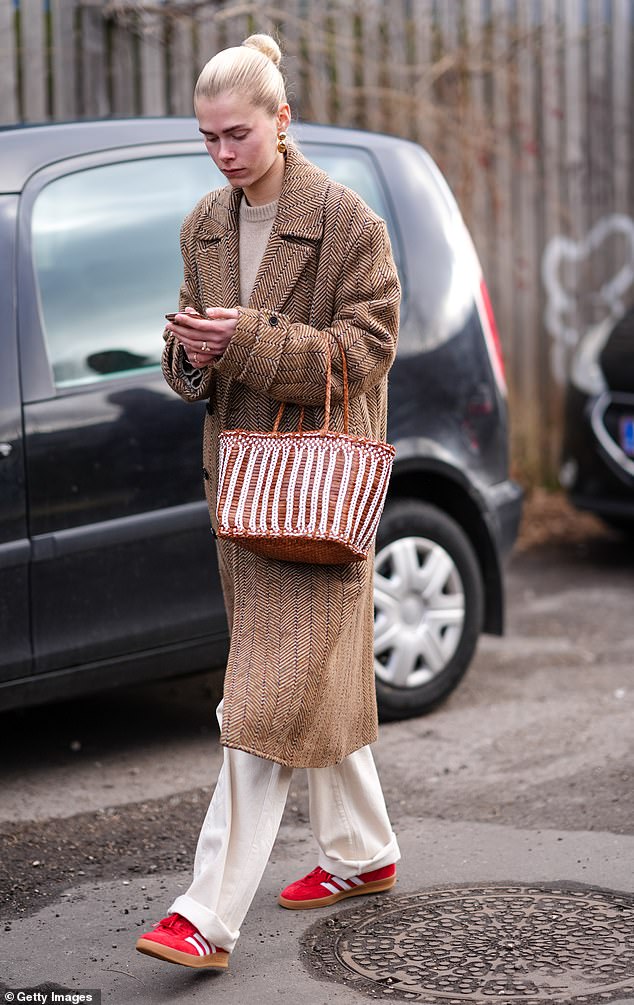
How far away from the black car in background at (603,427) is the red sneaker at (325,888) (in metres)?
3.67

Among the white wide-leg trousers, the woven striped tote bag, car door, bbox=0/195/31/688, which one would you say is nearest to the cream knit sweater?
the woven striped tote bag

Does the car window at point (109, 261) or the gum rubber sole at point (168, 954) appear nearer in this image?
the gum rubber sole at point (168, 954)

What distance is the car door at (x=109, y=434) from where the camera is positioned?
4043 mm

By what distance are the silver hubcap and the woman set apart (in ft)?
5.12

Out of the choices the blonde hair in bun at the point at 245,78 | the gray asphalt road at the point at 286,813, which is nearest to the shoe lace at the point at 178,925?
the gray asphalt road at the point at 286,813

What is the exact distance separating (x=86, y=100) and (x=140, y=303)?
9.91 ft

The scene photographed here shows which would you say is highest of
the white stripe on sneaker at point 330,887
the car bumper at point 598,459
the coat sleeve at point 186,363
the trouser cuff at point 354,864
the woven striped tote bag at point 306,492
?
the coat sleeve at point 186,363

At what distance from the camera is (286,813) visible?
13.3 ft

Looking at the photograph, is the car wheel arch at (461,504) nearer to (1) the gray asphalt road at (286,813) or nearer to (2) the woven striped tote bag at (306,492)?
(1) the gray asphalt road at (286,813)

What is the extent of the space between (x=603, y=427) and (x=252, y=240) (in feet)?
13.5

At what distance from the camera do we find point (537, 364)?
8656 mm

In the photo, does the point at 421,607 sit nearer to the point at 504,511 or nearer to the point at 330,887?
the point at 504,511

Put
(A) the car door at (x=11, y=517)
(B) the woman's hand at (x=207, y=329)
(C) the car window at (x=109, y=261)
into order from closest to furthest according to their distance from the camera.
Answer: (B) the woman's hand at (x=207, y=329) < (A) the car door at (x=11, y=517) < (C) the car window at (x=109, y=261)

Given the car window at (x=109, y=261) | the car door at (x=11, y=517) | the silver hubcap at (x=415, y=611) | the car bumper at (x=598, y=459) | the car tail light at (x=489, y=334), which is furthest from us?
the car bumper at (x=598, y=459)
